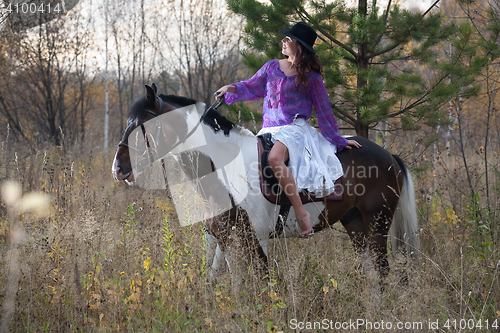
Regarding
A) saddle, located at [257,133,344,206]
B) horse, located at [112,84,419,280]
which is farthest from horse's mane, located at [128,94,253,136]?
saddle, located at [257,133,344,206]

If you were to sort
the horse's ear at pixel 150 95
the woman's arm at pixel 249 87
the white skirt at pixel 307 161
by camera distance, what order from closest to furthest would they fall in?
the horse's ear at pixel 150 95
the white skirt at pixel 307 161
the woman's arm at pixel 249 87

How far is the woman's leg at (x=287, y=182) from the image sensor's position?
111 inches

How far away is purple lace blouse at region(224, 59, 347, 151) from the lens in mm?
3025

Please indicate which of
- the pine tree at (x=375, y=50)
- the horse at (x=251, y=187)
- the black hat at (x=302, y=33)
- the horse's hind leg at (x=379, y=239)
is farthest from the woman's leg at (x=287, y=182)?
the pine tree at (x=375, y=50)

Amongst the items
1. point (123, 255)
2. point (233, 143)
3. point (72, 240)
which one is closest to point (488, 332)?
point (233, 143)

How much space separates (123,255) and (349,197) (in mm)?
2127

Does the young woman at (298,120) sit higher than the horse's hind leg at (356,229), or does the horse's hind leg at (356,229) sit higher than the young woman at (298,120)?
the young woman at (298,120)

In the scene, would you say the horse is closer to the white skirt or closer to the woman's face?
the white skirt

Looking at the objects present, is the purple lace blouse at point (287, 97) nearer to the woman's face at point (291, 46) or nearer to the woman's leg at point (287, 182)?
the woman's face at point (291, 46)

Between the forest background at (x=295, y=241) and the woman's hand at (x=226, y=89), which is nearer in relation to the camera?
the forest background at (x=295, y=241)

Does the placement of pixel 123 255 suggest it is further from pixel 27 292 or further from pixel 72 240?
pixel 27 292

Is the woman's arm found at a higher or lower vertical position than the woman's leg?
higher

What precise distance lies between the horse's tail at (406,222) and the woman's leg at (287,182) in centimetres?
106

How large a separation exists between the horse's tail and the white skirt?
79cm
